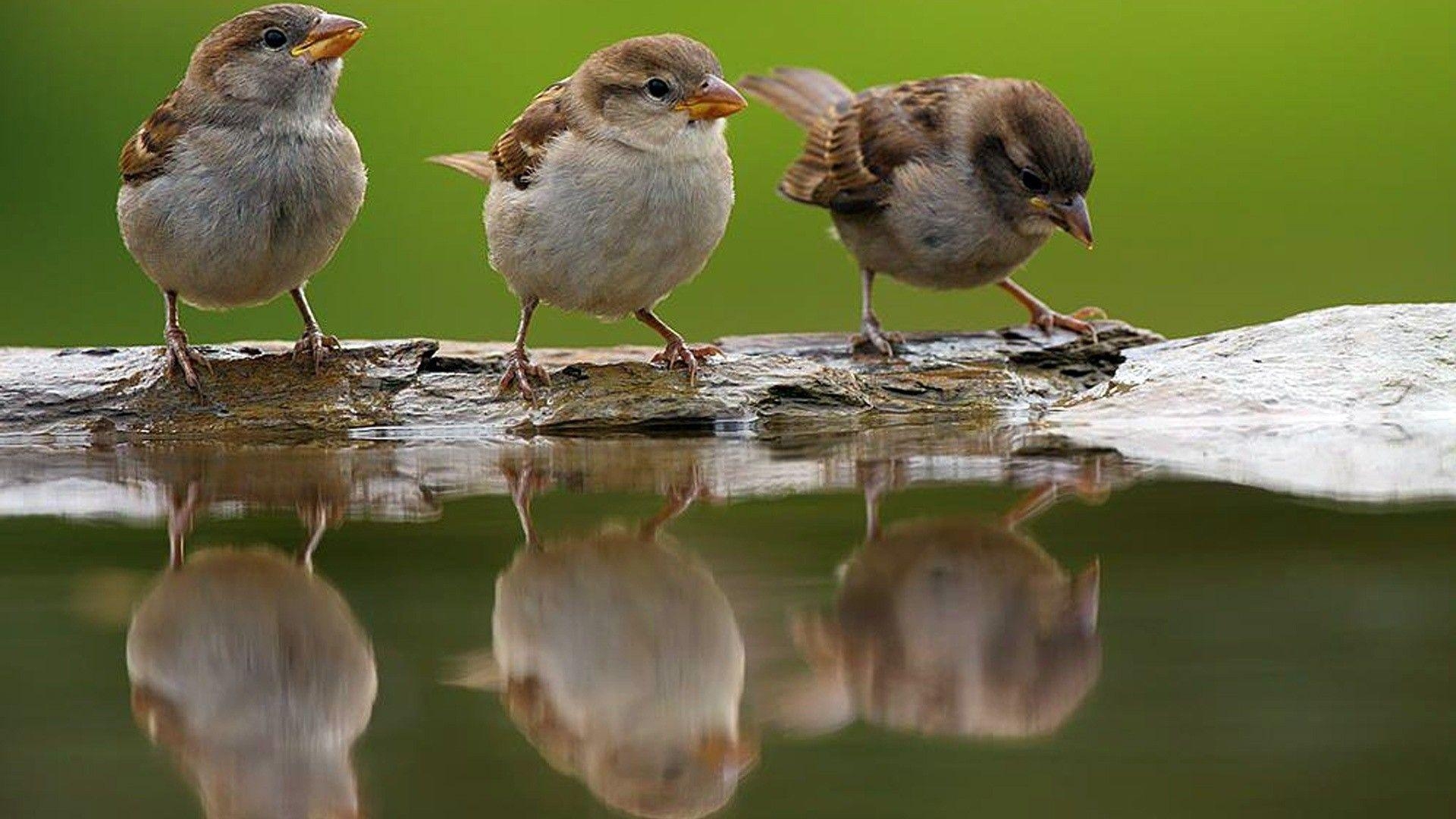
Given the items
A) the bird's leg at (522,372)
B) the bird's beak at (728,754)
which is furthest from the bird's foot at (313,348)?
the bird's beak at (728,754)

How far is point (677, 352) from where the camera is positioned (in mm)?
Result: 5262

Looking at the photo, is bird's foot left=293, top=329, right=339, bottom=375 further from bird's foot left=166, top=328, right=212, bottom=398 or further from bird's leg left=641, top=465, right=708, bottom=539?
bird's leg left=641, top=465, right=708, bottom=539

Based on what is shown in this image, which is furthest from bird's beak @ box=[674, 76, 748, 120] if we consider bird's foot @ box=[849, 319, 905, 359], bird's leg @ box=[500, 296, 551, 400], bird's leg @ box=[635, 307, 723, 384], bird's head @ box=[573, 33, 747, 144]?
bird's foot @ box=[849, 319, 905, 359]

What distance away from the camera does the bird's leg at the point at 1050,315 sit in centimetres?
612

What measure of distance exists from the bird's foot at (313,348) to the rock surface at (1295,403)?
6.70 feet

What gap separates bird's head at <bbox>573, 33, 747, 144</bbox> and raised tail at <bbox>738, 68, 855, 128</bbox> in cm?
233

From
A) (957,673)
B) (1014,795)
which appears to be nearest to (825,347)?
(957,673)

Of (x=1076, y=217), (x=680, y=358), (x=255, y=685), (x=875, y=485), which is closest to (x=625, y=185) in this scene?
(x=680, y=358)

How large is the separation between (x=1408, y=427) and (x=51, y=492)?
3.15 metres

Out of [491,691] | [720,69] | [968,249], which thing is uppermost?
[720,69]

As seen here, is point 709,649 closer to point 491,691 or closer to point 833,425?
point 491,691

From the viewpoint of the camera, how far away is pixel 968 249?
242 inches

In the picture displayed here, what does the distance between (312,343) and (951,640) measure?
338cm

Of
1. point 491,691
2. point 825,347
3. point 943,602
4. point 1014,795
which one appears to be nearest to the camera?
point 1014,795
